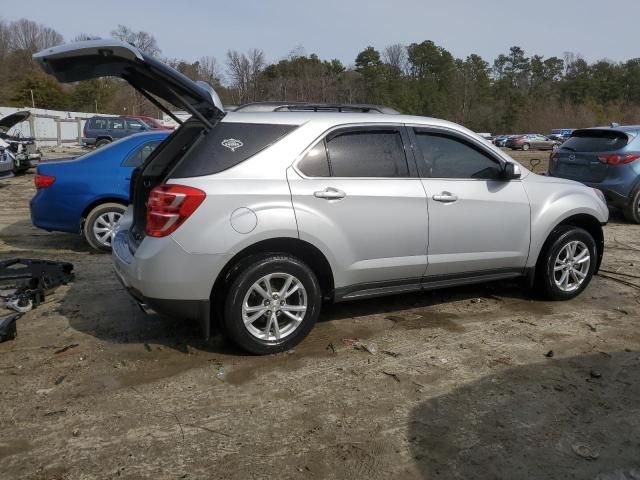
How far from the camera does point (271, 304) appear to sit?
3811 millimetres

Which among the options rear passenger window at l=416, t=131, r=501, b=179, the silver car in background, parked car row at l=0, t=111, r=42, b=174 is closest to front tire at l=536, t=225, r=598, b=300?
rear passenger window at l=416, t=131, r=501, b=179

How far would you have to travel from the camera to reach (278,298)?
3834mm

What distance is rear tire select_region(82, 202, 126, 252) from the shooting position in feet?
21.6

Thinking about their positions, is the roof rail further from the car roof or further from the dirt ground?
the dirt ground

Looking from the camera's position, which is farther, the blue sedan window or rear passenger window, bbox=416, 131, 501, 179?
the blue sedan window

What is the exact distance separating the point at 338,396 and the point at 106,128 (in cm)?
2440

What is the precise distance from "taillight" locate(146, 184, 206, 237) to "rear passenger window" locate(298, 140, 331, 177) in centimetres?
78

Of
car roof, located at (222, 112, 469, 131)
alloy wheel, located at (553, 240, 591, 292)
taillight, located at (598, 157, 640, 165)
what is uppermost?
car roof, located at (222, 112, 469, 131)

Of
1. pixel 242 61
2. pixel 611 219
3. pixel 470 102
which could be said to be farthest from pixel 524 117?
→ pixel 611 219

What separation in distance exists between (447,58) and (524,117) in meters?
20.9

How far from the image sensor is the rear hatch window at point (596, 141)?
8.82m

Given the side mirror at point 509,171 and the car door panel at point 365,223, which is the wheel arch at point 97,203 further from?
the side mirror at point 509,171

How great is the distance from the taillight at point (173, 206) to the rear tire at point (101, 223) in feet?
11.0

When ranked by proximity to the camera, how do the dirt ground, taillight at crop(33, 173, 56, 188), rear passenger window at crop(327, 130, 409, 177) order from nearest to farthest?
the dirt ground
rear passenger window at crop(327, 130, 409, 177)
taillight at crop(33, 173, 56, 188)
